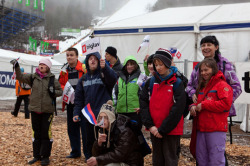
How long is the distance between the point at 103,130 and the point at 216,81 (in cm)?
141

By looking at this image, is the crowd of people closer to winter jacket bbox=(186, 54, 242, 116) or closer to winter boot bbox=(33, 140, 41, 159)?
winter jacket bbox=(186, 54, 242, 116)

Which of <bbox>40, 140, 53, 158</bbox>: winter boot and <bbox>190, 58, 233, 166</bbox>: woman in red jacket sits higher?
<bbox>190, 58, 233, 166</bbox>: woman in red jacket

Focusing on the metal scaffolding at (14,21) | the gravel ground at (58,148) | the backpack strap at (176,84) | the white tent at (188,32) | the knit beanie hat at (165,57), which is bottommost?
→ the gravel ground at (58,148)

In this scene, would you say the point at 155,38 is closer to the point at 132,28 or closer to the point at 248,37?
the point at 132,28

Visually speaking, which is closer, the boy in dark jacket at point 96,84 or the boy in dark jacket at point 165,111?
the boy in dark jacket at point 165,111

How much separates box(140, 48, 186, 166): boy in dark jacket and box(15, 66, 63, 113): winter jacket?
1872 millimetres

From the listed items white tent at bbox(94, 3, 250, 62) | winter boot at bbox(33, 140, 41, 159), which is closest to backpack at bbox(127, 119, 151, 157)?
winter boot at bbox(33, 140, 41, 159)

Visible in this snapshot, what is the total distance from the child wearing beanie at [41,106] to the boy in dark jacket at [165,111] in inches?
74.4

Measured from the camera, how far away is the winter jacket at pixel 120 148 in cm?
306

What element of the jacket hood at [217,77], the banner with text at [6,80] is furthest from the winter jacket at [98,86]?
the banner with text at [6,80]

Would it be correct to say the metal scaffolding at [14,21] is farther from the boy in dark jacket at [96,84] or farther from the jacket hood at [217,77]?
the jacket hood at [217,77]

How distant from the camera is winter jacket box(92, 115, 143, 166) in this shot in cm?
306

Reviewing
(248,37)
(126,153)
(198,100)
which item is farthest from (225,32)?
(126,153)

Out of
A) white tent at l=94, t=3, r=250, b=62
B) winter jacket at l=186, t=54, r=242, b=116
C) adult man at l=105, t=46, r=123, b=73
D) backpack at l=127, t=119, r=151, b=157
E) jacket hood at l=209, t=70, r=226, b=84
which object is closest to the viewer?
jacket hood at l=209, t=70, r=226, b=84
